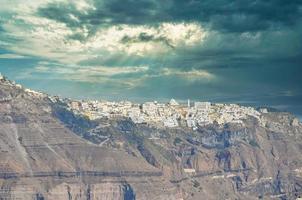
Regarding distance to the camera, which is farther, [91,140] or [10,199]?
[91,140]

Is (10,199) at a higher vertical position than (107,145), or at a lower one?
lower

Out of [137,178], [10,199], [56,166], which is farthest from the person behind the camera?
[137,178]

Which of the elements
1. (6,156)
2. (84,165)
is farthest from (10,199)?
(84,165)

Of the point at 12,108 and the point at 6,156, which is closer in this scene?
the point at 6,156

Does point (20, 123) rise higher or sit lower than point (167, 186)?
higher

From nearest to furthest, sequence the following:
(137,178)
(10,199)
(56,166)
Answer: (10,199)
(56,166)
(137,178)

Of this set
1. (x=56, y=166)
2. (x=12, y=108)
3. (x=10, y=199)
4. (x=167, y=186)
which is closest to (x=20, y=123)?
(x=12, y=108)

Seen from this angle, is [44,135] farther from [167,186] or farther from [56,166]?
[167,186]

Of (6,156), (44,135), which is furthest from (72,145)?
(6,156)

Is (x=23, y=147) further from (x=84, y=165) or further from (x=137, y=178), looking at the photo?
(x=137, y=178)
